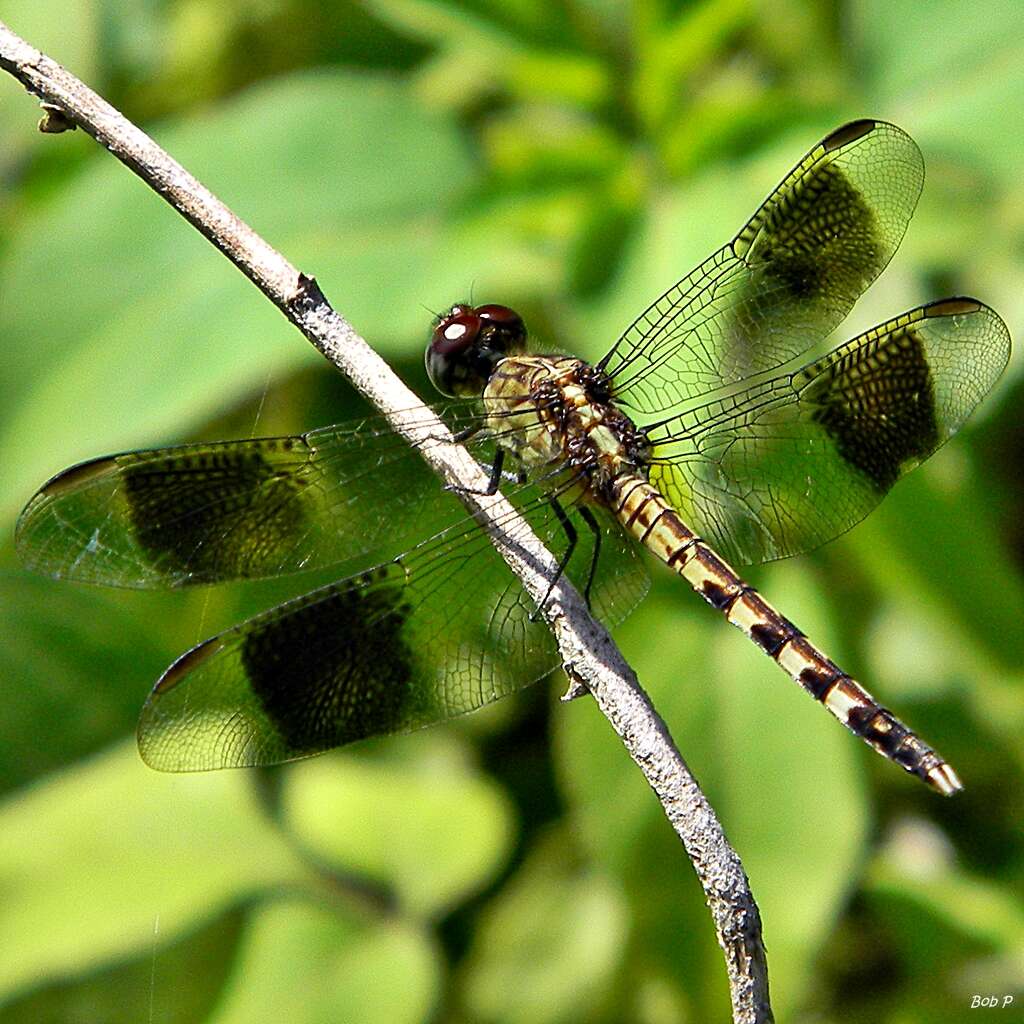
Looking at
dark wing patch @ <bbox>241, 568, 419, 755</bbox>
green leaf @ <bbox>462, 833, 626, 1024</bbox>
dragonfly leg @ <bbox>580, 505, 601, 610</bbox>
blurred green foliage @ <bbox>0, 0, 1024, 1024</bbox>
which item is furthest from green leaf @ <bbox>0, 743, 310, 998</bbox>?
dragonfly leg @ <bbox>580, 505, 601, 610</bbox>

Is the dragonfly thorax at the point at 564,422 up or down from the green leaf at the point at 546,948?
up

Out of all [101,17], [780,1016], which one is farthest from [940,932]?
[101,17]

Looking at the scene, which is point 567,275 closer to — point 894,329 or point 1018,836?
point 894,329

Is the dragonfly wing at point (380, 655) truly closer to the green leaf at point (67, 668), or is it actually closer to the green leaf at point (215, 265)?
the green leaf at point (215, 265)

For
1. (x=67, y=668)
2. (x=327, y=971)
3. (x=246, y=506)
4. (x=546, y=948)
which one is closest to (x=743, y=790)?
→ (x=546, y=948)

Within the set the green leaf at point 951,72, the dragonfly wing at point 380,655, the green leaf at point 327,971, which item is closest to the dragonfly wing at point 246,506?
the dragonfly wing at point 380,655
